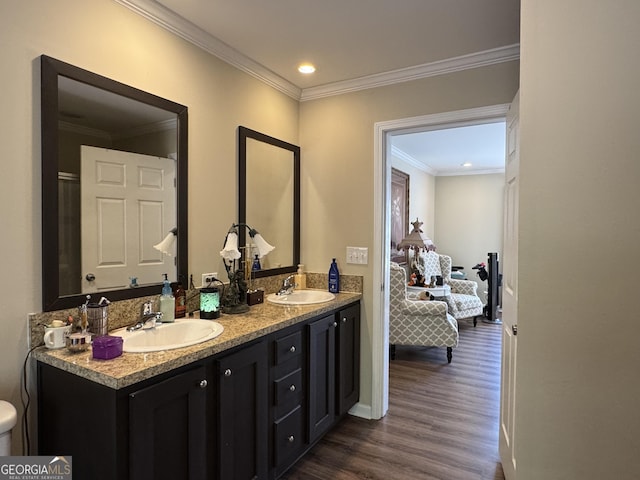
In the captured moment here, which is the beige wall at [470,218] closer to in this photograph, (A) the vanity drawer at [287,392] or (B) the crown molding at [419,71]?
(B) the crown molding at [419,71]

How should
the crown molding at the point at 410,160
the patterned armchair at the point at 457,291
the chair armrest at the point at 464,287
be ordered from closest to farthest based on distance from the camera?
the patterned armchair at the point at 457,291 → the crown molding at the point at 410,160 → the chair armrest at the point at 464,287

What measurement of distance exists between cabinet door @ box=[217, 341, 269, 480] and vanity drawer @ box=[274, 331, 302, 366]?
0.35 feet

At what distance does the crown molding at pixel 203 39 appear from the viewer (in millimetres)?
1819

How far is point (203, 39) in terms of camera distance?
6.97 ft

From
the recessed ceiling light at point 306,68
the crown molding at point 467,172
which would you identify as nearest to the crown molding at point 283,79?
the recessed ceiling light at point 306,68

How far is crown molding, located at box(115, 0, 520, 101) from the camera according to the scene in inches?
74.1

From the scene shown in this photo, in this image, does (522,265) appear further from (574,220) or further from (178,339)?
(178,339)

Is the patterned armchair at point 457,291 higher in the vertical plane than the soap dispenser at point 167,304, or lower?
lower

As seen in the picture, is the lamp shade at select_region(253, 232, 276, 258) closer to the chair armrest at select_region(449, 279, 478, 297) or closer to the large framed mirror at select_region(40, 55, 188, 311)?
the large framed mirror at select_region(40, 55, 188, 311)

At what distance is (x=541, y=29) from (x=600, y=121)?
1.03 ft

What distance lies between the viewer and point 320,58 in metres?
2.41

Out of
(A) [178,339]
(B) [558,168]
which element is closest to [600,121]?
(B) [558,168]

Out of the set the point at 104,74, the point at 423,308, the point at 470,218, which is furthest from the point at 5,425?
the point at 470,218

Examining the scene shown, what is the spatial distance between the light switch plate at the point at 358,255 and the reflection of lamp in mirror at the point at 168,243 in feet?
4.22
